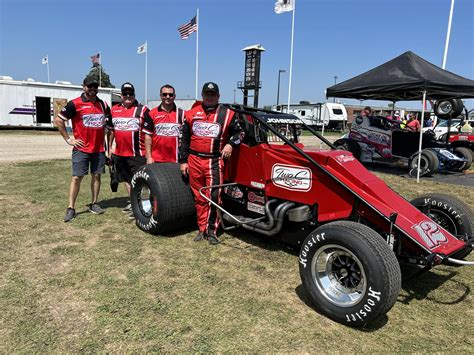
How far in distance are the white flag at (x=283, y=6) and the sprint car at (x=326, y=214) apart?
17.6 meters

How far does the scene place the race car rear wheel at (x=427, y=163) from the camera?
941 cm

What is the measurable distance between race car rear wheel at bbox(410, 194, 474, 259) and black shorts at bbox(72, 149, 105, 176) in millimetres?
3971

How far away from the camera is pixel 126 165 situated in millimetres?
5305

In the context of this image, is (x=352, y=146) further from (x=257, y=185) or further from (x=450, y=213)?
(x=257, y=185)

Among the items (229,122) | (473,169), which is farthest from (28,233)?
(473,169)

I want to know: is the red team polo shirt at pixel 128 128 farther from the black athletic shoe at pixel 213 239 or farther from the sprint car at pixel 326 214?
the black athletic shoe at pixel 213 239

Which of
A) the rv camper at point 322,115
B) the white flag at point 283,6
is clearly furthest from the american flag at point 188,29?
the rv camper at point 322,115

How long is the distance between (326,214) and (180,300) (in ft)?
4.86

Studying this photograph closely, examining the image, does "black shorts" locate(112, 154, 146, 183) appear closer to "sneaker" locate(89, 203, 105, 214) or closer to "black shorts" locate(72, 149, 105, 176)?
"black shorts" locate(72, 149, 105, 176)

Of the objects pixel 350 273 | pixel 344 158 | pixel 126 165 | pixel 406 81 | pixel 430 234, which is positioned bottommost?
pixel 350 273

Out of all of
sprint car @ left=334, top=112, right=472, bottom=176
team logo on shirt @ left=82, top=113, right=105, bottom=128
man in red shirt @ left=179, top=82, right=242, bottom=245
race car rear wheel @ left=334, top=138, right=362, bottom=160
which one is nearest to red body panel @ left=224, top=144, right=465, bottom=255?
Result: man in red shirt @ left=179, top=82, right=242, bottom=245

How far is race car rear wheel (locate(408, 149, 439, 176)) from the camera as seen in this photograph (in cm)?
941

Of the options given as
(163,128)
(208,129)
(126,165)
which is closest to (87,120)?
(126,165)

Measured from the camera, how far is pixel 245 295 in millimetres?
3088
